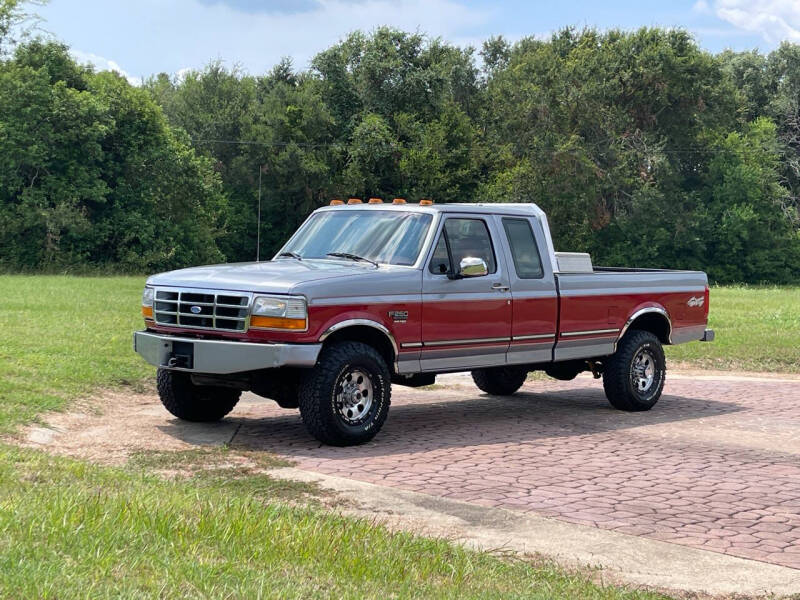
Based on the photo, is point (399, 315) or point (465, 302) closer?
point (399, 315)

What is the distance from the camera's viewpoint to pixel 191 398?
37.2ft

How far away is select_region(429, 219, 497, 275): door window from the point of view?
1125 centimetres

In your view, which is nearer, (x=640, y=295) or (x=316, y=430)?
(x=316, y=430)

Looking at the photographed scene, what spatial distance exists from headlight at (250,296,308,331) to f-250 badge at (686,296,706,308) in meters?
5.96

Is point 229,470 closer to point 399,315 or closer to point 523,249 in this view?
point 399,315

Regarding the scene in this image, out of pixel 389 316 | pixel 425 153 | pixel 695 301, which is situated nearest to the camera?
pixel 389 316

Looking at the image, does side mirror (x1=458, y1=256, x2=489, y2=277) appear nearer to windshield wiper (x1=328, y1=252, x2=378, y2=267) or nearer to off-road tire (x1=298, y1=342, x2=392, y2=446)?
windshield wiper (x1=328, y1=252, x2=378, y2=267)

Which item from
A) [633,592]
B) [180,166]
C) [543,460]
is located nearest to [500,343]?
[543,460]

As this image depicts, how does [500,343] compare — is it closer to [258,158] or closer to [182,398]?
[182,398]

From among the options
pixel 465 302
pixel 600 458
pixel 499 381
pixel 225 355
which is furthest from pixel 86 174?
pixel 600 458

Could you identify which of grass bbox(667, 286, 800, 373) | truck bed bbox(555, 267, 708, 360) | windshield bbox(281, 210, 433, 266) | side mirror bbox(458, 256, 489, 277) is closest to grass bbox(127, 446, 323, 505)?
windshield bbox(281, 210, 433, 266)

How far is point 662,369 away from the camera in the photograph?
44.4 ft

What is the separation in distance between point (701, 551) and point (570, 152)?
5766 centimetres

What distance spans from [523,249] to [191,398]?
3.81 m
